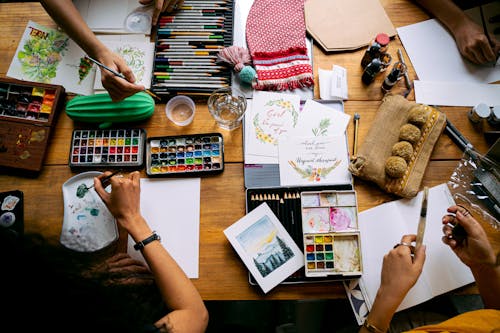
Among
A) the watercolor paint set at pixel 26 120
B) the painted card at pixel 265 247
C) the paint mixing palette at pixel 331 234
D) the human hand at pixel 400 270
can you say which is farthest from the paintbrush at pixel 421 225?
the watercolor paint set at pixel 26 120

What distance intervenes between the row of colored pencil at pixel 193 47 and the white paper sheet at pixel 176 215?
31 centimetres

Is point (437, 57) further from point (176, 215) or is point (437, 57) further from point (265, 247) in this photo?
point (176, 215)

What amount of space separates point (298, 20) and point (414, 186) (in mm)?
696

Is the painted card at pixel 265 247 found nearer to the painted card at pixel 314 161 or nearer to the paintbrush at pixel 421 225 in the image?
the painted card at pixel 314 161

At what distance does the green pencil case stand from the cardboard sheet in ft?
2.12

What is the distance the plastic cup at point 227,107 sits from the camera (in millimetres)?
1094

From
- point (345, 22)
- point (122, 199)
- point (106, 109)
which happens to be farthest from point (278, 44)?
point (122, 199)

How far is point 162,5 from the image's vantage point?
1.17 meters

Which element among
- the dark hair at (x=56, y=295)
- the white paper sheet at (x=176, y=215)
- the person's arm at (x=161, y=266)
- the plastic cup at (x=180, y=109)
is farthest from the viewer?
the plastic cup at (x=180, y=109)

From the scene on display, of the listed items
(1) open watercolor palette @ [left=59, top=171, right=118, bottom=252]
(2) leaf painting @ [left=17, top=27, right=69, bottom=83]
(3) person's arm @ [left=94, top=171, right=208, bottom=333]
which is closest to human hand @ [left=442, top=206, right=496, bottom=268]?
(3) person's arm @ [left=94, top=171, right=208, bottom=333]

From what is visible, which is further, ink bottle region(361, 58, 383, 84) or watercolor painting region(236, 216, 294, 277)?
ink bottle region(361, 58, 383, 84)

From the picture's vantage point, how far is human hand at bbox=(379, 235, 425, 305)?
90cm

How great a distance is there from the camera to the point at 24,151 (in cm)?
105

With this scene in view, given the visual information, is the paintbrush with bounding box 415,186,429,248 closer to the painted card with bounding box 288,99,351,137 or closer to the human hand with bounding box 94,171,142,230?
the painted card with bounding box 288,99,351,137
